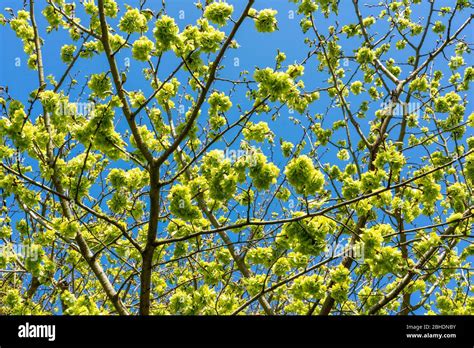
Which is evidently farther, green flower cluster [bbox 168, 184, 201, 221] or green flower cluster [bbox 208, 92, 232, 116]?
green flower cluster [bbox 208, 92, 232, 116]

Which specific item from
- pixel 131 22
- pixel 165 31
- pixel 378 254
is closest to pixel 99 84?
pixel 131 22

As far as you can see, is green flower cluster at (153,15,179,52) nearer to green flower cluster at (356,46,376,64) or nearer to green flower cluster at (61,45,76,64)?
green flower cluster at (61,45,76,64)

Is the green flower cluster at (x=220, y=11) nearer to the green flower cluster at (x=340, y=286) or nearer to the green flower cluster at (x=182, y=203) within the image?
the green flower cluster at (x=182, y=203)

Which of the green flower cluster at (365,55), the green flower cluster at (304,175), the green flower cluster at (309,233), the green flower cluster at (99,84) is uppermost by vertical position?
the green flower cluster at (365,55)

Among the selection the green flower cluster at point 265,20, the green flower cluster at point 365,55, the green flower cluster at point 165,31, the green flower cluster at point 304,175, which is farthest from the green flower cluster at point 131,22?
the green flower cluster at point 365,55

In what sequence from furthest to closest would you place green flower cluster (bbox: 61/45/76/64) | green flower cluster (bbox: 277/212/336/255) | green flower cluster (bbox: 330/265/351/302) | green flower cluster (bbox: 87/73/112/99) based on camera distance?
green flower cluster (bbox: 61/45/76/64), green flower cluster (bbox: 330/265/351/302), green flower cluster (bbox: 87/73/112/99), green flower cluster (bbox: 277/212/336/255)

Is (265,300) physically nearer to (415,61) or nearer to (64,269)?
(64,269)

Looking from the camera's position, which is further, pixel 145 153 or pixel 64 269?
pixel 64 269

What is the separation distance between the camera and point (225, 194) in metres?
5.23

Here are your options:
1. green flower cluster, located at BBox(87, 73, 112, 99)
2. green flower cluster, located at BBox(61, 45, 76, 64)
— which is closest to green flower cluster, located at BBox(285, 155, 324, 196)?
green flower cluster, located at BBox(87, 73, 112, 99)

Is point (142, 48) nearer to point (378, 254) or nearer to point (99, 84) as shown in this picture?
point (99, 84)

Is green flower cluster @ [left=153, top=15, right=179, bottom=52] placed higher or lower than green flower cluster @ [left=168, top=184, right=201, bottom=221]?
higher
